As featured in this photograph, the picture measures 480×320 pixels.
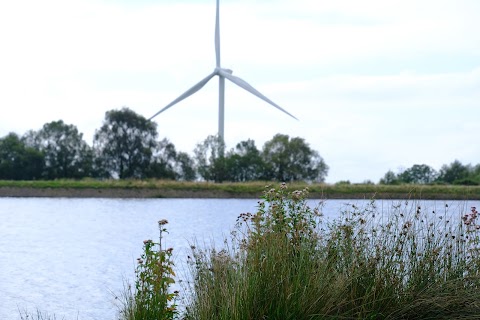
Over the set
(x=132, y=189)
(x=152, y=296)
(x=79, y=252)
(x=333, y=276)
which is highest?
(x=132, y=189)

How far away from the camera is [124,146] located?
84.4 m

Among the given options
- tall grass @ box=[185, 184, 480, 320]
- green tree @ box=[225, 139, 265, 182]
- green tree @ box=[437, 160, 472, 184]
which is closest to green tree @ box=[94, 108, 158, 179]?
green tree @ box=[225, 139, 265, 182]

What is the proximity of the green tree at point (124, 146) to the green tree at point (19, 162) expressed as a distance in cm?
603

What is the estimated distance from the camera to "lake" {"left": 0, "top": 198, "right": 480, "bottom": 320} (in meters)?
15.6

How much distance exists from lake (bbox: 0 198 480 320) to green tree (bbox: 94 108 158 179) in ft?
108

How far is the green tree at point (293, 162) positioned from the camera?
7800 cm

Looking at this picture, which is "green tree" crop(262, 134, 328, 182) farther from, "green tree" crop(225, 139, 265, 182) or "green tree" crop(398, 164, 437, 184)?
"green tree" crop(398, 164, 437, 184)

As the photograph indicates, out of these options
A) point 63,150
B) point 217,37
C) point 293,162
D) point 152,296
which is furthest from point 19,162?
point 152,296

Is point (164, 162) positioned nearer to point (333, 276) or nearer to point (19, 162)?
point (19, 162)

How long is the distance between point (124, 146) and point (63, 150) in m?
6.03

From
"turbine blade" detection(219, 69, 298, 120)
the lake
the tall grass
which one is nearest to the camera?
the tall grass

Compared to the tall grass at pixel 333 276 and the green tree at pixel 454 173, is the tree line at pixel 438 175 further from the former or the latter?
the tall grass at pixel 333 276

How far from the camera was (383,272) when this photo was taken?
8539 millimetres

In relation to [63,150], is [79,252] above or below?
below
